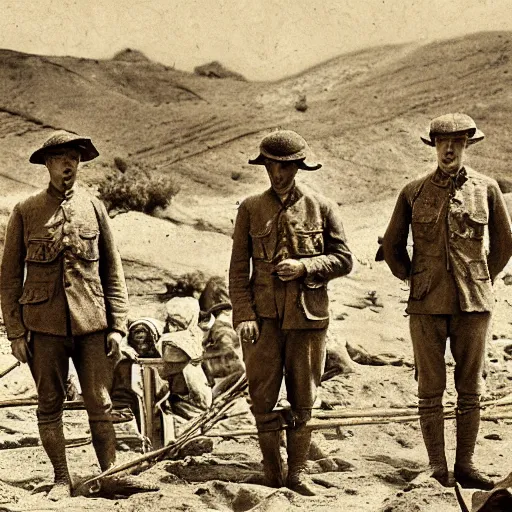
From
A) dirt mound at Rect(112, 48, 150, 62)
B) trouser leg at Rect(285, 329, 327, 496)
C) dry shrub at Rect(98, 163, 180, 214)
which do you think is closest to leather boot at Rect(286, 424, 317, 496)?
trouser leg at Rect(285, 329, 327, 496)

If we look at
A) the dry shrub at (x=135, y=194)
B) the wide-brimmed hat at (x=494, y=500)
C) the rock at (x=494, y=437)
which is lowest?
the rock at (x=494, y=437)

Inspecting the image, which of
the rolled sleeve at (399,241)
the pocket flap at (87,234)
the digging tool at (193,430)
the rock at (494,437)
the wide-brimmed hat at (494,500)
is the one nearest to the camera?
the wide-brimmed hat at (494,500)

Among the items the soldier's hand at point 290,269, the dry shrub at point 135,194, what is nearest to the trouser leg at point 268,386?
the soldier's hand at point 290,269

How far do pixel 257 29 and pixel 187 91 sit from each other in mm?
1942

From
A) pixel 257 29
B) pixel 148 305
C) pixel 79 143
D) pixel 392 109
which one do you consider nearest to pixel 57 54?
pixel 257 29

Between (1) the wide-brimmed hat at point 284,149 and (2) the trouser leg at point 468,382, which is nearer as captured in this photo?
(2) the trouser leg at point 468,382

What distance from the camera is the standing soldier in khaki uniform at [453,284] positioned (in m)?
8.09

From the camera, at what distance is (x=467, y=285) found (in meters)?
8.08

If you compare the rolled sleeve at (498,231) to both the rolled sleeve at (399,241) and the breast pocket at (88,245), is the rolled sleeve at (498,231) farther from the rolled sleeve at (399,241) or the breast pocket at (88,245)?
the breast pocket at (88,245)

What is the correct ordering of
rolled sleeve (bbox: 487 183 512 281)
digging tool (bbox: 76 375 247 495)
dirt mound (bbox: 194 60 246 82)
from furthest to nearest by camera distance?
1. dirt mound (bbox: 194 60 246 82)
2. digging tool (bbox: 76 375 247 495)
3. rolled sleeve (bbox: 487 183 512 281)

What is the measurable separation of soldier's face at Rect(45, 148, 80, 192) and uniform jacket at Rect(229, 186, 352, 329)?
115 centimetres

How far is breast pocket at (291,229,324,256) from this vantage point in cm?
821

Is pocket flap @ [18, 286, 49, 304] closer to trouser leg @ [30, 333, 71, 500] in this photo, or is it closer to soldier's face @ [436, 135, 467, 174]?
trouser leg @ [30, 333, 71, 500]

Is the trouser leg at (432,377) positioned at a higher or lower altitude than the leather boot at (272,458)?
higher
